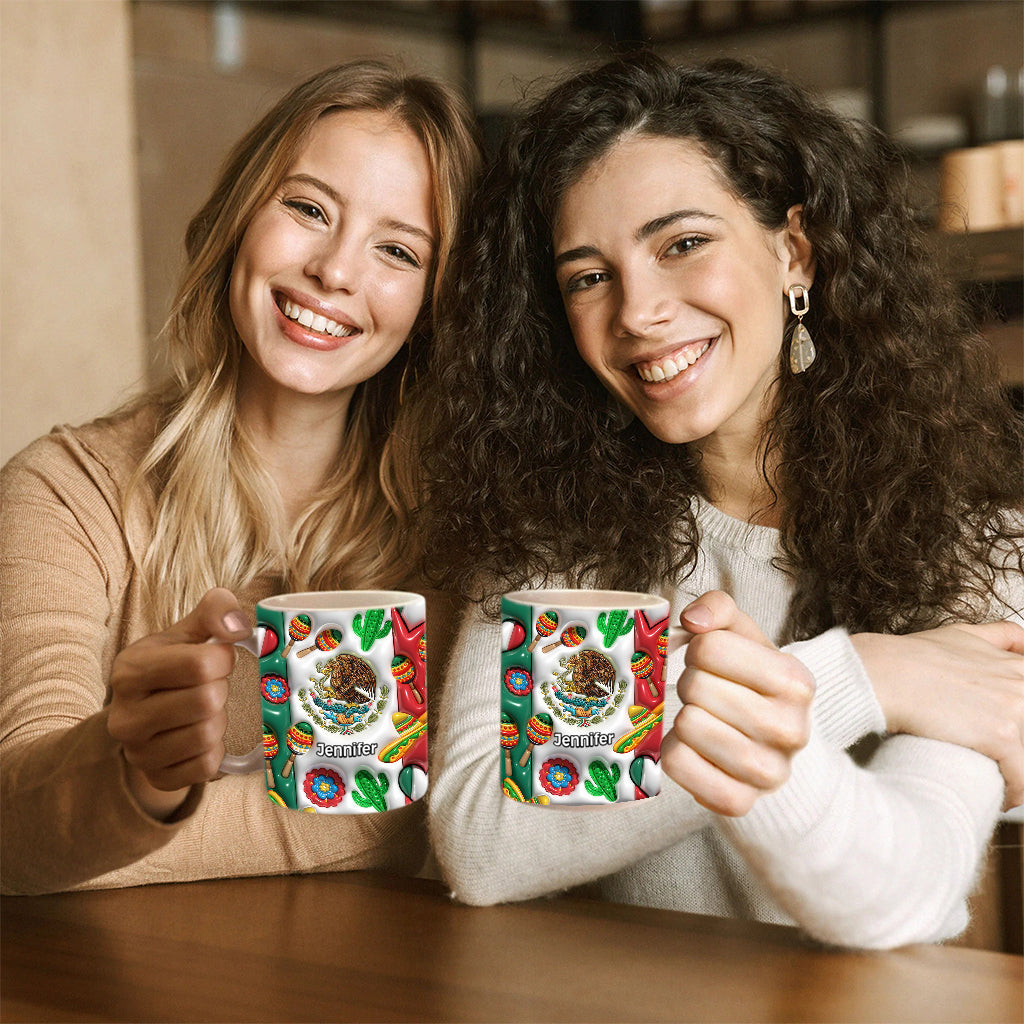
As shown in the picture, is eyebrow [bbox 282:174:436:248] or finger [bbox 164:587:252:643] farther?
eyebrow [bbox 282:174:436:248]

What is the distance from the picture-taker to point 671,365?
48.9 inches

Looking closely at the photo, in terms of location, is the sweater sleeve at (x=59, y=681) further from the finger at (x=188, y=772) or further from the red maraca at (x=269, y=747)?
the red maraca at (x=269, y=747)

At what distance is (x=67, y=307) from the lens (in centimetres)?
256

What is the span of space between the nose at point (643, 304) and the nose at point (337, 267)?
11.7 inches

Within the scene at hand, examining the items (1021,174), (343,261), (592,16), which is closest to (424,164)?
(343,261)

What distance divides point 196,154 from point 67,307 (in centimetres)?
61

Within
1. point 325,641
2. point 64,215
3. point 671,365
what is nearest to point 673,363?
point 671,365

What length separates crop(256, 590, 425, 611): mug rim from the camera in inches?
32.0

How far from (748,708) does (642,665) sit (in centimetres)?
9

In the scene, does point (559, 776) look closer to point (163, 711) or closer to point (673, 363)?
point (163, 711)

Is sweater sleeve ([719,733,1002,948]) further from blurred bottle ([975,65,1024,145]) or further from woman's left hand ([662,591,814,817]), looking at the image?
blurred bottle ([975,65,1024,145])

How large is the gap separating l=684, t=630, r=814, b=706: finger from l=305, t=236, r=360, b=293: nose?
0.66 m

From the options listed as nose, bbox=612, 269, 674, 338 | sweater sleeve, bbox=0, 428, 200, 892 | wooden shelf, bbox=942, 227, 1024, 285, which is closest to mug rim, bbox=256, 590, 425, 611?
sweater sleeve, bbox=0, 428, 200, 892

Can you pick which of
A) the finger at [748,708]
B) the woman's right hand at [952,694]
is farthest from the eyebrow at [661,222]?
the finger at [748,708]
